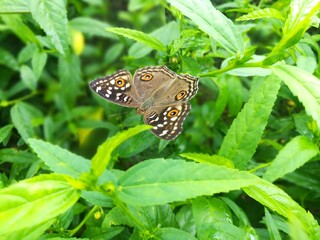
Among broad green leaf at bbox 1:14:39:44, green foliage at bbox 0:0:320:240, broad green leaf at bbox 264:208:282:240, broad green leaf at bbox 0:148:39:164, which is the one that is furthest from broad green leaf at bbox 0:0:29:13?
broad green leaf at bbox 264:208:282:240

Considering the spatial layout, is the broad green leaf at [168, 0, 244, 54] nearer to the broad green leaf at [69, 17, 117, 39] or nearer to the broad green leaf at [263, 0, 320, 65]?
the broad green leaf at [263, 0, 320, 65]

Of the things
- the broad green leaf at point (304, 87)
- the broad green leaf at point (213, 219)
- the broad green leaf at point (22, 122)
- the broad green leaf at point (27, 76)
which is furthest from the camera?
the broad green leaf at point (27, 76)

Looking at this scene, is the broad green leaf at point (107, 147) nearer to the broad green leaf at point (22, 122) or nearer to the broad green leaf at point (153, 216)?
the broad green leaf at point (153, 216)

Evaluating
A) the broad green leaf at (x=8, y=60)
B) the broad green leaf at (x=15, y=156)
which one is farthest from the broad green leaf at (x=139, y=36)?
the broad green leaf at (x=8, y=60)

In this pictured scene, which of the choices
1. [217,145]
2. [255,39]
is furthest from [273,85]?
[255,39]

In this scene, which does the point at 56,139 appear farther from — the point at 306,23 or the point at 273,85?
the point at 306,23

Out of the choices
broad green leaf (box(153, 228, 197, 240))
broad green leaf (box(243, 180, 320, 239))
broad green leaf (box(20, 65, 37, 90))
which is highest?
broad green leaf (box(243, 180, 320, 239))

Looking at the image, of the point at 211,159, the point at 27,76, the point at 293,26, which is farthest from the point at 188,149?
the point at 27,76
